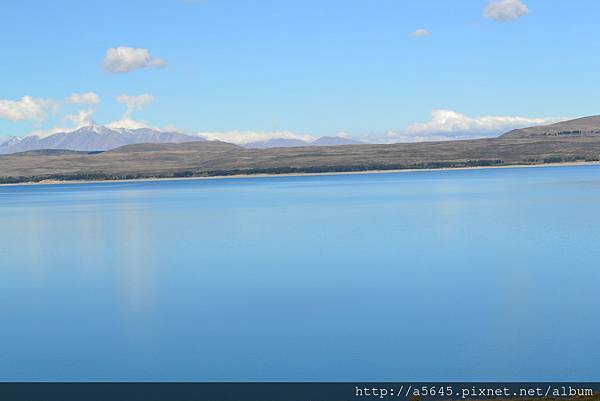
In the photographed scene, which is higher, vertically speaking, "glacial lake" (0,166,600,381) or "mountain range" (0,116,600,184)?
"mountain range" (0,116,600,184)

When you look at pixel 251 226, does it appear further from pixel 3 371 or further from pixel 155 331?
pixel 3 371

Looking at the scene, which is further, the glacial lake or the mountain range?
the mountain range

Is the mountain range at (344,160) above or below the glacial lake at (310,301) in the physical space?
above

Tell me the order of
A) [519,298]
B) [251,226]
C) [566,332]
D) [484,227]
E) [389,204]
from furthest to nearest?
[389,204] < [251,226] < [484,227] < [519,298] < [566,332]

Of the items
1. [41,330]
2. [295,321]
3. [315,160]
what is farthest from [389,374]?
[315,160]

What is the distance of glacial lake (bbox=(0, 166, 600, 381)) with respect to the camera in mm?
15148

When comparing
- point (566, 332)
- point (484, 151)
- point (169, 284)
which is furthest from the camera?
point (484, 151)

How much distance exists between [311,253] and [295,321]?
1265 centimetres

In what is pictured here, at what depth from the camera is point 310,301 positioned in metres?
21.1

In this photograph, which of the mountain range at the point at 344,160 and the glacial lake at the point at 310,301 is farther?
the mountain range at the point at 344,160

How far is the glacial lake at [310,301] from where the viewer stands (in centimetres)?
1515

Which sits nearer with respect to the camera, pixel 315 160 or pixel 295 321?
pixel 295 321

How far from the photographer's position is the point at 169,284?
2494 cm
